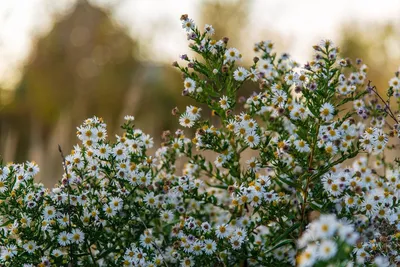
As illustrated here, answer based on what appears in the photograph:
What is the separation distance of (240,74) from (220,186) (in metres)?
0.56

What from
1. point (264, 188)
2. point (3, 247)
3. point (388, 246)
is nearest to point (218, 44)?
point (264, 188)

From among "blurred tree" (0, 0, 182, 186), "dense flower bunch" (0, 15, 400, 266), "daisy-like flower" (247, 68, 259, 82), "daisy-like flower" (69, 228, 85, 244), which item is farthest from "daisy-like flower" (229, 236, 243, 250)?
"blurred tree" (0, 0, 182, 186)

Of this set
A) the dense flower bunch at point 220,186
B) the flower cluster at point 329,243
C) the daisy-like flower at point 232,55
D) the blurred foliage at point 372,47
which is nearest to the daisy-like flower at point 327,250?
the flower cluster at point 329,243

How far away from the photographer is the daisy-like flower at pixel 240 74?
237 cm

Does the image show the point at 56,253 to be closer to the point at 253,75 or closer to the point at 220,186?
the point at 220,186

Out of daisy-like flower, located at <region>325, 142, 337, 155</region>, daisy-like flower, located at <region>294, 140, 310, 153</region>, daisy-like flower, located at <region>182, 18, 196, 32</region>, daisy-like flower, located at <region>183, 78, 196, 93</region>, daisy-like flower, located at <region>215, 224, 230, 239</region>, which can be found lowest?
daisy-like flower, located at <region>215, 224, 230, 239</region>

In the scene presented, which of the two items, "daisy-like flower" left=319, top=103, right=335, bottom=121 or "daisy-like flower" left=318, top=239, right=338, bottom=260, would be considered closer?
"daisy-like flower" left=318, top=239, right=338, bottom=260

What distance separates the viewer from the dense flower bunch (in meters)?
2.14

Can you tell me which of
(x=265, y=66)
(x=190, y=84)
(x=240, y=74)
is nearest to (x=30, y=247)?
(x=190, y=84)

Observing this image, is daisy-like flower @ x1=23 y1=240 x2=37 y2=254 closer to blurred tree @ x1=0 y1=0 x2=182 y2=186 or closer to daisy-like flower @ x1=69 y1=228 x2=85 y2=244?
daisy-like flower @ x1=69 y1=228 x2=85 y2=244

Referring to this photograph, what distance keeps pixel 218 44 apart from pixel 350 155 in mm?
788

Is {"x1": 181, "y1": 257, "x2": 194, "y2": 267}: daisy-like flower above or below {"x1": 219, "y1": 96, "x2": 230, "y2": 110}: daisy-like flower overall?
below

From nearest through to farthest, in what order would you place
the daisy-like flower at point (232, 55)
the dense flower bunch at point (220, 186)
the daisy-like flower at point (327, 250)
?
the daisy-like flower at point (327, 250)
the dense flower bunch at point (220, 186)
the daisy-like flower at point (232, 55)

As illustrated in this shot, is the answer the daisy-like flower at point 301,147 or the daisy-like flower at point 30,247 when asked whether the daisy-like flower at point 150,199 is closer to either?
the daisy-like flower at point 30,247
